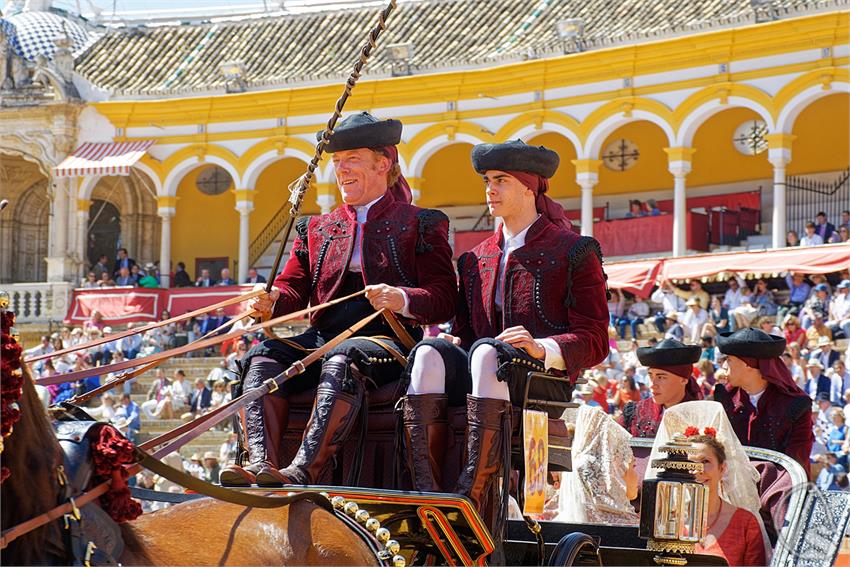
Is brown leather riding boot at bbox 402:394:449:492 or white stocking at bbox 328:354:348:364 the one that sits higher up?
white stocking at bbox 328:354:348:364

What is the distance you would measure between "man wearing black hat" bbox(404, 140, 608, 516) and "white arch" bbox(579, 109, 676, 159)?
66.1 feet

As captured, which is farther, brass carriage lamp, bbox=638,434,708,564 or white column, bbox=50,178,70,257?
white column, bbox=50,178,70,257

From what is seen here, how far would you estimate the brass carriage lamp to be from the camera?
5.51m

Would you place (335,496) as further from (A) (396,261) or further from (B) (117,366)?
(A) (396,261)

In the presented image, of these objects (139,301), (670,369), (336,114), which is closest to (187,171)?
(139,301)

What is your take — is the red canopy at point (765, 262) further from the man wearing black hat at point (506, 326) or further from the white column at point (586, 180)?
the man wearing black hat at point (506, 326)

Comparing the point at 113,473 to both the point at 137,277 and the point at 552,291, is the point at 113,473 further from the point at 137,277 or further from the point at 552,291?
the point at 137,277

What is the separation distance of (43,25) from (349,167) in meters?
28.6

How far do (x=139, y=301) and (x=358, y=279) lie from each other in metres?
21.9

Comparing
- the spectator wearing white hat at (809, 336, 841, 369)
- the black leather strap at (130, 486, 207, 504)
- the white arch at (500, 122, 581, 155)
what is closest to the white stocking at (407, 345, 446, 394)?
the black leather strap at (130, 486, 207, 504)

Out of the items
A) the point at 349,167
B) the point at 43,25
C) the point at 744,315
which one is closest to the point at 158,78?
the point at 43,25

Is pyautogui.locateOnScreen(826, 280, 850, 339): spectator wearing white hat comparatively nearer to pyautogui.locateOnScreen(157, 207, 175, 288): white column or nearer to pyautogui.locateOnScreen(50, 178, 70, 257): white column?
pyautogui.locateOnScreen(157, 207, 175, 288): white column

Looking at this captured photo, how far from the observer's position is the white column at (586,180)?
26.3 meters

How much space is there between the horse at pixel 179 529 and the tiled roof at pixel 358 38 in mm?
21486
